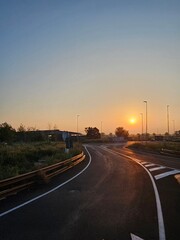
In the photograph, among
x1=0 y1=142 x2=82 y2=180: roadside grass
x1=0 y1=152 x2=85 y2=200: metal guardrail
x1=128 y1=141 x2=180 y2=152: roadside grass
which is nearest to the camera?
x1=0 y1=152 x2=85 y2=200: metal guardrail

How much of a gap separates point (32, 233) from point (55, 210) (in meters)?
2.89

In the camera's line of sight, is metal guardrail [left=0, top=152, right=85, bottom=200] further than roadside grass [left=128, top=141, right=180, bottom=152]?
No

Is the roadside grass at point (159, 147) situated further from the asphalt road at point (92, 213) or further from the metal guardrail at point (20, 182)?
the asphalt road at point (92, 213)

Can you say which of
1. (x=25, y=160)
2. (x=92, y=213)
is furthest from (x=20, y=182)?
(x=25, y=160)

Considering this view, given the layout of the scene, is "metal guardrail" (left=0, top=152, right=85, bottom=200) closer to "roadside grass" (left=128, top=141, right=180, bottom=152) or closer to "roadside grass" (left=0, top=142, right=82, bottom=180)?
"roadside grass" (left=0, top=142, right=82, bottom=180)

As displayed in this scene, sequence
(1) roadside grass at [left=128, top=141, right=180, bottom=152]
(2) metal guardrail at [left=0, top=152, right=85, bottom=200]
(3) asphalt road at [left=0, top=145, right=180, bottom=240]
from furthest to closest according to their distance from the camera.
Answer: (1) roadside grass at [left=128, top=141, right=180, bottom=152] → (2) metal guardrail at [left=0, top=152, right=85, bottom=200] → (3) asphalt road at [left=0, top=145, right=180, bottom=240]

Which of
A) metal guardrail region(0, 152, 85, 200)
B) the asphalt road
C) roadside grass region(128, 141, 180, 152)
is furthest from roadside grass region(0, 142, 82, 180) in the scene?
roadside grass region(128, 141, 180, 152)

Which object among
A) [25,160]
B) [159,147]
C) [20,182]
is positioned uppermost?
[159,147]

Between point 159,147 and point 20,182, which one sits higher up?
point 159,147

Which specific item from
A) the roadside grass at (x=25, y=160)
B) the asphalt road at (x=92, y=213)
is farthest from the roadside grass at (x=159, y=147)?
the asphalt road at (x=92, y=213)

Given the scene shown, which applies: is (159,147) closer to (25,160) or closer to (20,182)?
(25,160)

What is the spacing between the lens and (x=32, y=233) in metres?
8.97

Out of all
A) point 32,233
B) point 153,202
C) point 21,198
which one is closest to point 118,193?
point 153,202

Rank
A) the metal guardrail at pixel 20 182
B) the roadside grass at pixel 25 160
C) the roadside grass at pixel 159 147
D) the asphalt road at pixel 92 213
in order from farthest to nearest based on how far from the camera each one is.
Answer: the roadside grass at pixel 159 147, the roadside grass at pixel 25 160, the metal guardrail at pixel 20 182, the asphalt road at pixel 92 213
